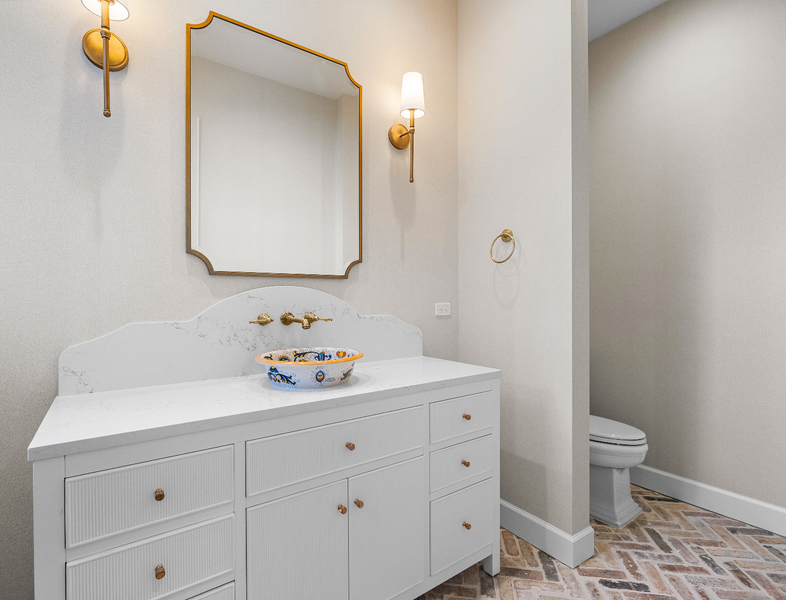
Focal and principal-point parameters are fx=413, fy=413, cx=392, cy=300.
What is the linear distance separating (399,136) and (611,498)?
2134 mm

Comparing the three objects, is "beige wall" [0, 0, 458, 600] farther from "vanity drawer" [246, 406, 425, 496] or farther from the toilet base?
the toilet base

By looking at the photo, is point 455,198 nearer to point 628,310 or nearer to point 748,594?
point 628,310

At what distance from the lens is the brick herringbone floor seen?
5.22 ft

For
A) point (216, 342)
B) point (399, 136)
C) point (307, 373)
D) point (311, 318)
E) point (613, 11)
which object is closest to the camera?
point (307, 373)

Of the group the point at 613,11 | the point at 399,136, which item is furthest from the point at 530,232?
the point at 613,11

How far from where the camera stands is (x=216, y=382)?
59.3 inches

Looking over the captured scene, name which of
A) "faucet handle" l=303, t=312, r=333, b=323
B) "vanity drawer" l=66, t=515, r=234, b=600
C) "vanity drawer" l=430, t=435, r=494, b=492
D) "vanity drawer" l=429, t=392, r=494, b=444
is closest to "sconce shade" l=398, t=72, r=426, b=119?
"faucet handle" l=303, t=312, r=333, b=323

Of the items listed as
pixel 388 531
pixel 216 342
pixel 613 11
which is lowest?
pixel 388 531

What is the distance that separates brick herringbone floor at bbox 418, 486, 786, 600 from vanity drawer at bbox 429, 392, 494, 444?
64cm

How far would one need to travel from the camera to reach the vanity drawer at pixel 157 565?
2.97 ft

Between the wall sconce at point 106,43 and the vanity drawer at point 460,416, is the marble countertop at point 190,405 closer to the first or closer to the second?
the vanity drawer at point 460,416

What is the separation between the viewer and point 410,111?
2.01 metres

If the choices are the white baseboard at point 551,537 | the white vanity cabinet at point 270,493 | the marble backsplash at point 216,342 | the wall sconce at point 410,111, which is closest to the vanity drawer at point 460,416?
the white vanity cabinet at point 270,493

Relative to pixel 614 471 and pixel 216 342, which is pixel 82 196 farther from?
pixel 614 471
